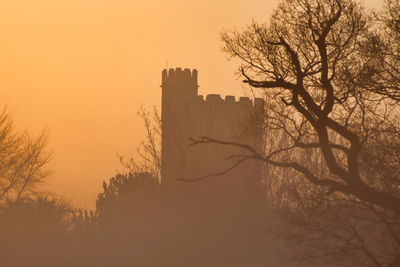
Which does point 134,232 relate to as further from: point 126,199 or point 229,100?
point 229,100

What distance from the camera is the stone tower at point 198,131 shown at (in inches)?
1475

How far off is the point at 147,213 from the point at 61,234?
392 cm

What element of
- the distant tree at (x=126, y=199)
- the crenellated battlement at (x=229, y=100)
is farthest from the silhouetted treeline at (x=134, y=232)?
the crenellated battlement at (x=229, y=100)

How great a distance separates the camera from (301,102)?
47.1ft

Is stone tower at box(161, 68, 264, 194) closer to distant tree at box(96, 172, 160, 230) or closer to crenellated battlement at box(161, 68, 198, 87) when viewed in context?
crenellated battlement at box(161, 68, 198, 87)

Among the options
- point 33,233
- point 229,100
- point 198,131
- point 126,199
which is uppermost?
point 229,100

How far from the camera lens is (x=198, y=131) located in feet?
130

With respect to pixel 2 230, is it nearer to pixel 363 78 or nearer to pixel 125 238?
pixel 125 238

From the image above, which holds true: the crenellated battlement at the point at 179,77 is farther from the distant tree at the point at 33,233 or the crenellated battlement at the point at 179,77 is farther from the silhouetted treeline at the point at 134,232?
the distant tree at the point at 33,233

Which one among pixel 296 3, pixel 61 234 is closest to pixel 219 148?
pixel 61 234

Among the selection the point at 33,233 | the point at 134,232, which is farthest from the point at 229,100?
the point at 33,233

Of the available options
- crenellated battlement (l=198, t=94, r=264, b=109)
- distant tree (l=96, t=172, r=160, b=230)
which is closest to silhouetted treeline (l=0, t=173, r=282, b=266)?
distant tree (l=96, t=172, r=160, b=230)

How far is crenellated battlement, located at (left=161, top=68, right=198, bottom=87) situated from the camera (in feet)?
136

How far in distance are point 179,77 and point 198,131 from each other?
404cm
